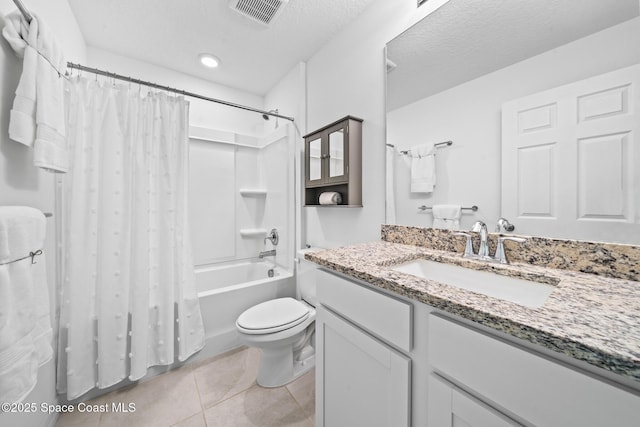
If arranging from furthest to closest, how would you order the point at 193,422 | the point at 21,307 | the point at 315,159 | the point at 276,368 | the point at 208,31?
the point at 315,159 < the point at 208,31 < the point at 276,368 < the point at 193,422 < the point at 21,307

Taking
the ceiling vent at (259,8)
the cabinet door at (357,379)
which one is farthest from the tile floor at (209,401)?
the ceiling vent at (259,8)

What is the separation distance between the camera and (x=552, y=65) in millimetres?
826

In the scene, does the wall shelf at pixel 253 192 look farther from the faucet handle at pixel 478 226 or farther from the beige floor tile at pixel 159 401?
the faucet handle at pixel 478 226

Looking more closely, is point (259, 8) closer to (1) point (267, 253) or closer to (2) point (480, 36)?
(2) point (480, 36)

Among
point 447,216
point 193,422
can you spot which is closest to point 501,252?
point 447,216

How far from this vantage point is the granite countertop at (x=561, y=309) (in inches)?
15.1

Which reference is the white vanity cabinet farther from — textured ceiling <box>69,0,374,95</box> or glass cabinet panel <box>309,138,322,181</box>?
textured ceiling <box>69,0,374,95</box>

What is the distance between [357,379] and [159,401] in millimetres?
1283

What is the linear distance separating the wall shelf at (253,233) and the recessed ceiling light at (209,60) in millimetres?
1620

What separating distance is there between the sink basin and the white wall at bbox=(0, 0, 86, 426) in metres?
1.60

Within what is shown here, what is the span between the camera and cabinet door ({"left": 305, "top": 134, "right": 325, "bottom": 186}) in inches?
69.1

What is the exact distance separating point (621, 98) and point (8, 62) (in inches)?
85.7

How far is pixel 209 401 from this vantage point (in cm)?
135

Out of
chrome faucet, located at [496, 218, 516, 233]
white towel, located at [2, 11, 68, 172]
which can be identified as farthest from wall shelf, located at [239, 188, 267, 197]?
chrome faucet, located at [496, 218, 516, 233]
